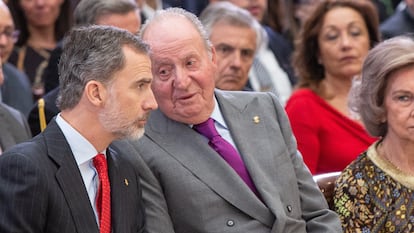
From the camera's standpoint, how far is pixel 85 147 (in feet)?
8.25

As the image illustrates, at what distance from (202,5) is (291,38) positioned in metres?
0.57

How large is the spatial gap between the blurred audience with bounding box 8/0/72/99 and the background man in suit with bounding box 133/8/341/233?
5.81 feet

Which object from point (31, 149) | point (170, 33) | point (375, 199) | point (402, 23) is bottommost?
point (402, 23)

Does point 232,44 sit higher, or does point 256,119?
point 256,119

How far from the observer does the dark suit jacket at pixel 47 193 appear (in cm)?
234

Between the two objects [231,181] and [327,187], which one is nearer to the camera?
[231,181]

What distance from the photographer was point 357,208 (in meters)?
2.99

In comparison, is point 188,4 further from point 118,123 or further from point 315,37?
point 118,123

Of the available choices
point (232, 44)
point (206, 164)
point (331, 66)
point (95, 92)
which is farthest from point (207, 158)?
point (331, 66)

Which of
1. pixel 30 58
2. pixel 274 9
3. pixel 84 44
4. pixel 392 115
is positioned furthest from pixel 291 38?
pixel 84 44

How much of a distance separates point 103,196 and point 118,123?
0.67 feet

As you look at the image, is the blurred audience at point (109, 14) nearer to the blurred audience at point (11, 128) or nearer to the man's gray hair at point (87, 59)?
the blurred audience at point (11, 128)

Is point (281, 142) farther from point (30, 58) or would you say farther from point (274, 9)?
point (274, 9)

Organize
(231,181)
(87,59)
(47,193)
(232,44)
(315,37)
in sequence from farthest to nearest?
(315,37) < (232,44) < (231,181) < (87,59) < (47,193)
